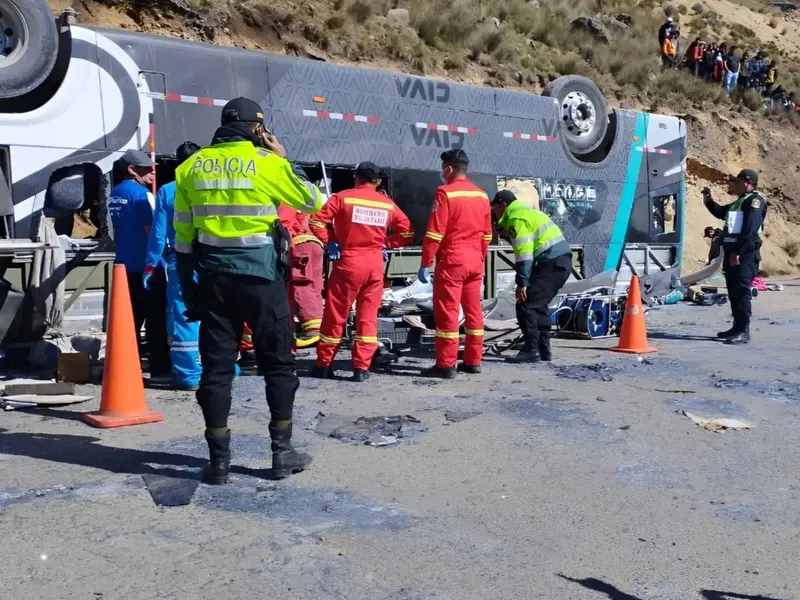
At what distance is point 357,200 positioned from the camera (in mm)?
7230

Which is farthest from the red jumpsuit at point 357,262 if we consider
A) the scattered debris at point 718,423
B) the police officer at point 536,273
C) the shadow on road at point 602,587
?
the shadow on road at point 602,587

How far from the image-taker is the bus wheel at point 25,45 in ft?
23.1

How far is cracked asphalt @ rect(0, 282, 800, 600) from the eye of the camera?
3.25m

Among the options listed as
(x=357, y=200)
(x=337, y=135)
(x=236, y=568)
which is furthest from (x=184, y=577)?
(x=337, y=135)

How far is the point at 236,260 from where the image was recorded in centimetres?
429

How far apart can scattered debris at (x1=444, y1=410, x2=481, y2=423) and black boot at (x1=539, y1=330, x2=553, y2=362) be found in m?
2.43

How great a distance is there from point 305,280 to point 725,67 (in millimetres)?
24459

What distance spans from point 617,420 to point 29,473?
3.55 m

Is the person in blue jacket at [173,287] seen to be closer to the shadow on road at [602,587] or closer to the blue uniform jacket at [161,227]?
the blue uniform jacket at [161,227]

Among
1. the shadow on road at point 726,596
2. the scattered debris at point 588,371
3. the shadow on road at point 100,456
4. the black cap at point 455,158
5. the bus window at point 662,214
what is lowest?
the shadow on road at point 726,596

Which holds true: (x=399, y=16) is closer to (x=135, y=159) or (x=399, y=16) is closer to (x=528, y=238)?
(x=528, y=238)

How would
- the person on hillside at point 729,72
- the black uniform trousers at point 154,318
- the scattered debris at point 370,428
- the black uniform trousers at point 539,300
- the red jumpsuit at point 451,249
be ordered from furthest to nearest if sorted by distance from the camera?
the person on hillside at point 729,72, the black uniform trousers at point 539,300, the red jumpsuit at point 451,249, the black uniform trousers at point 154,318, the scattered debris at point 370,428

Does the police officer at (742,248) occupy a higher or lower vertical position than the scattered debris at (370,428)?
higher

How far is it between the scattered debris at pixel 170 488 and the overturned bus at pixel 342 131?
3.53 meters
